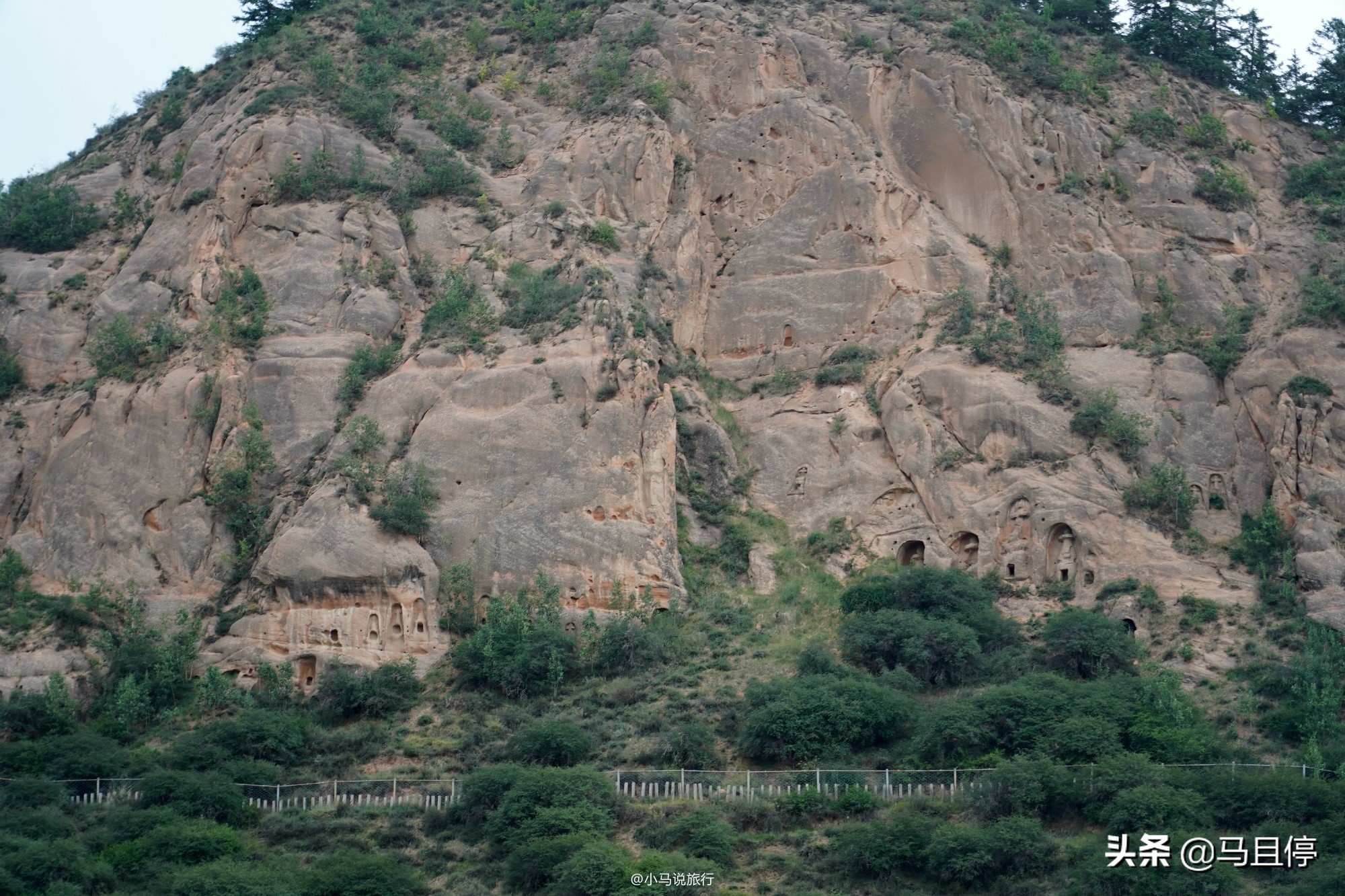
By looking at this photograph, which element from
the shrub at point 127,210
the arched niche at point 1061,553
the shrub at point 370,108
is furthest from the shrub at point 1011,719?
the shrub at point 127,210

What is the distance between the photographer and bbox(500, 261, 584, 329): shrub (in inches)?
2140

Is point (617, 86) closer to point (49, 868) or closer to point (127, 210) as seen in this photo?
point (127, 210)

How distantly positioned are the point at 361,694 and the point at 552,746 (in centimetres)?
574

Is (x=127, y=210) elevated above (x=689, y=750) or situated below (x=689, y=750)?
above

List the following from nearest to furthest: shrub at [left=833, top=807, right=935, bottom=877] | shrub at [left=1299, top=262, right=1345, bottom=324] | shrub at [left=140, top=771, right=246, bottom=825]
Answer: shrub at [left=833, top=807, right=935, bottom=877], shrub at [left=140, top=771, right=246, bottom=825], shrub at [left=1299, top=262, right=1345, bottom=324]

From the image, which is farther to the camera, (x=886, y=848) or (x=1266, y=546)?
(x=1266, y=546)

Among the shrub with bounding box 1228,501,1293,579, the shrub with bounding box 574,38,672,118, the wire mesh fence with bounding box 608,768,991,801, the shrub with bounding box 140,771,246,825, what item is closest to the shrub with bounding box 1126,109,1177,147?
the shrub with bounding box 1228,501,1293,579

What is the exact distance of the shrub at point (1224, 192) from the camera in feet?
192

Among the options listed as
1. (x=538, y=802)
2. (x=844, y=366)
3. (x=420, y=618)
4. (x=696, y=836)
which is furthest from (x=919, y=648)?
(x=420, y=618)

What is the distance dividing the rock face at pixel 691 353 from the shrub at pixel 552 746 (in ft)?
17.7

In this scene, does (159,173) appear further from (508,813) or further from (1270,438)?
(1270,438)

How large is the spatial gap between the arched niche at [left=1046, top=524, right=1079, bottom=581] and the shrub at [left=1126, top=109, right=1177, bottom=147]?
53.3 feet

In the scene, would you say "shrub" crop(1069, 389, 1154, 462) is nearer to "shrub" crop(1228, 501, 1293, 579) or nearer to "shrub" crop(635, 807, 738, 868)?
"shrub" crop(1228, 501, 1293, 579)

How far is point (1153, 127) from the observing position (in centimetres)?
6062
